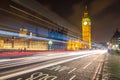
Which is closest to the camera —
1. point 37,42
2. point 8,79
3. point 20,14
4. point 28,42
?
point 8,79

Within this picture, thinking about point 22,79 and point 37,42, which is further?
point 37,42

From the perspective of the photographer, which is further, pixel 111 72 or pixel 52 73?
pixel 111 72

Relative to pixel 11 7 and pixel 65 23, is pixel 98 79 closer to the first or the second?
pixel 11 7

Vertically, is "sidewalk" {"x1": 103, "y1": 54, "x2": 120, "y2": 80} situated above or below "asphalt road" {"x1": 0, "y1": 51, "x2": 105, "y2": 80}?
below

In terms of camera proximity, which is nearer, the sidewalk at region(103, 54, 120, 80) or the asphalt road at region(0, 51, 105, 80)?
the asphalt road at region(0, 51, 105, 80)

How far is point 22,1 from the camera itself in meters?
89.6

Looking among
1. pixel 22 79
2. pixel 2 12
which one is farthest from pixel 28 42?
pixel 22 79

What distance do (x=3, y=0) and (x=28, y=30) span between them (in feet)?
61.9

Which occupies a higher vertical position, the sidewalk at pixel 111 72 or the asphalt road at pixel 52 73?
the asphalt road at pixel 52 73

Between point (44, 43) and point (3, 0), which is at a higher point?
point (3, 0)

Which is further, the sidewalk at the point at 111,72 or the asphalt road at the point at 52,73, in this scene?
the sidewalk at the point at 111,72

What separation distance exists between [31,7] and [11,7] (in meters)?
17.1

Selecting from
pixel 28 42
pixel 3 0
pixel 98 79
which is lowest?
pixel 98 79

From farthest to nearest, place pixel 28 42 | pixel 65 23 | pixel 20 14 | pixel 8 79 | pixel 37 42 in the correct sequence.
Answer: pixel 65 23 → pixel 20 14 → pixel 37 42 → pixel 28 42 → pixel 8 79
